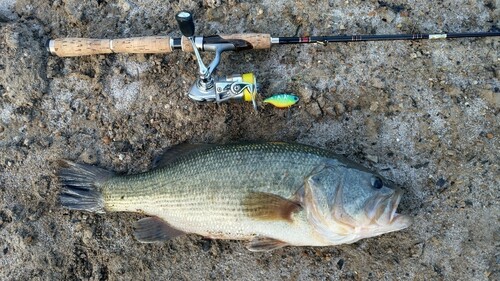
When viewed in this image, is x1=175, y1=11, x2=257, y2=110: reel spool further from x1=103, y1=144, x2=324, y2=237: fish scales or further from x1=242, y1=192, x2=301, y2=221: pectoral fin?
x1=242, y1=192, x2=301, y2=221: pectoral fin

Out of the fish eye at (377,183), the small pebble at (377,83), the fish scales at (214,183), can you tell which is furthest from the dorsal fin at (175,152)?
the small pebble at (377,83)

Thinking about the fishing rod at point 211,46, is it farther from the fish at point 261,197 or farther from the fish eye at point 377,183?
the fish eye at point 377,183

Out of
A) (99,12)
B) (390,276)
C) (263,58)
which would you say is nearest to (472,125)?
(390,276)

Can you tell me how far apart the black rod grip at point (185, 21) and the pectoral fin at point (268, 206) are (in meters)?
1.23

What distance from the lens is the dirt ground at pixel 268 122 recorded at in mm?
3234

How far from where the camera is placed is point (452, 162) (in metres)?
3.29

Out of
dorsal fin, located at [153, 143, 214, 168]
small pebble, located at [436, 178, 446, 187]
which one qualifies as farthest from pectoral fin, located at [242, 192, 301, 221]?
small pebble, located at [436, 178, 446, 187]

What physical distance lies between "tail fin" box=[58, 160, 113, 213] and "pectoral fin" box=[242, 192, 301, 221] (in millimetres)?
1191

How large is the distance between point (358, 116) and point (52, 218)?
260cm

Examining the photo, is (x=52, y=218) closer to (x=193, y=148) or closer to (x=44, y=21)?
(x=193, y=148)

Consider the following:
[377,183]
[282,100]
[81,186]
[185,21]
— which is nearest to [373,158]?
[377,183]

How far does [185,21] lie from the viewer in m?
2.94

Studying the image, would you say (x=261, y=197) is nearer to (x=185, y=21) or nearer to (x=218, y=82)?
(x=218, y=82)

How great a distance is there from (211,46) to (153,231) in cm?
148
